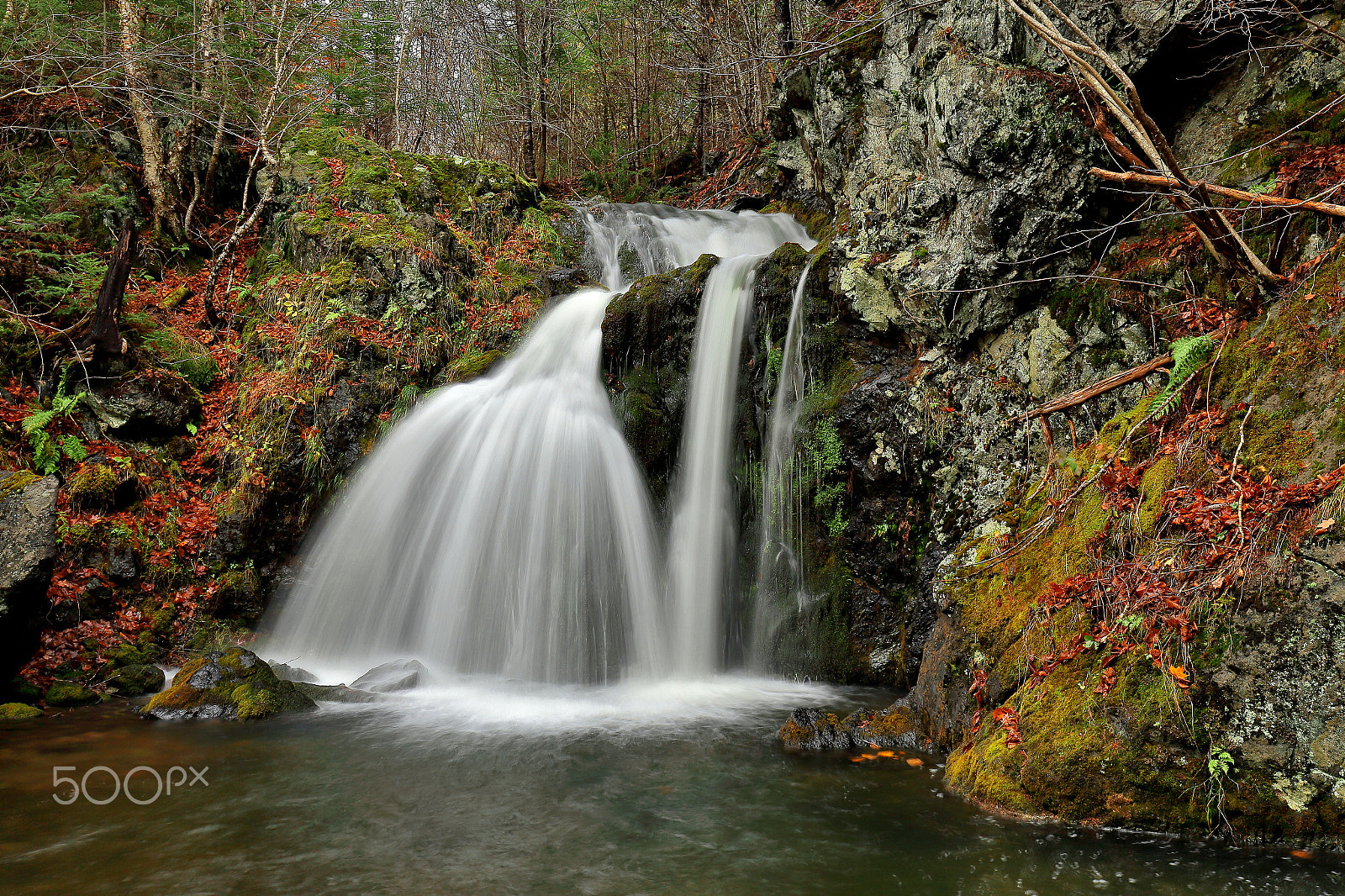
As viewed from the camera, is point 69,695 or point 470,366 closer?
point 69,695

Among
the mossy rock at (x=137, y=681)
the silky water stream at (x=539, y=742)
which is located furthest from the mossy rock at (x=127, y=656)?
the silky water stream at (x=539, y=742)

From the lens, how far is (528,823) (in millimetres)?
3875

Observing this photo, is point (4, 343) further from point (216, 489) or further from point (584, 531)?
point (584, 531)

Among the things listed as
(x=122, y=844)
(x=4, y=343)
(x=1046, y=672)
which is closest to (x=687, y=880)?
(x=1046, y=672)

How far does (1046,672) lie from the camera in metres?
4.06

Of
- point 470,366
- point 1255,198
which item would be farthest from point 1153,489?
point 470,366

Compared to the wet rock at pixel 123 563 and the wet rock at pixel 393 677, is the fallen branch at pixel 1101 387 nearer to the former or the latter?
the wet rock at pixel 393 677

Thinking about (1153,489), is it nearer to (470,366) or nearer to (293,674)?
(293,674)

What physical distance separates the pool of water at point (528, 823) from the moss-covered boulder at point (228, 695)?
7.0 inches

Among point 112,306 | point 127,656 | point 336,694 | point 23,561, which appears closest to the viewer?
point 23,561

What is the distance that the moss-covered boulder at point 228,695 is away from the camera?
5738mm

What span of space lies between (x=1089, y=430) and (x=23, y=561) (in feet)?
30.2

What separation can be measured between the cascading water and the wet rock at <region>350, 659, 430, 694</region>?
495mm

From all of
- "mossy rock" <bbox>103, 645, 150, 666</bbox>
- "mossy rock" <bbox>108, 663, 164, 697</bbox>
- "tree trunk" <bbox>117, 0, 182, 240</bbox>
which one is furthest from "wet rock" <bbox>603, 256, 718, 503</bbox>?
"tree trunk" <bbox>117, 0, 182, 240</bbox>
